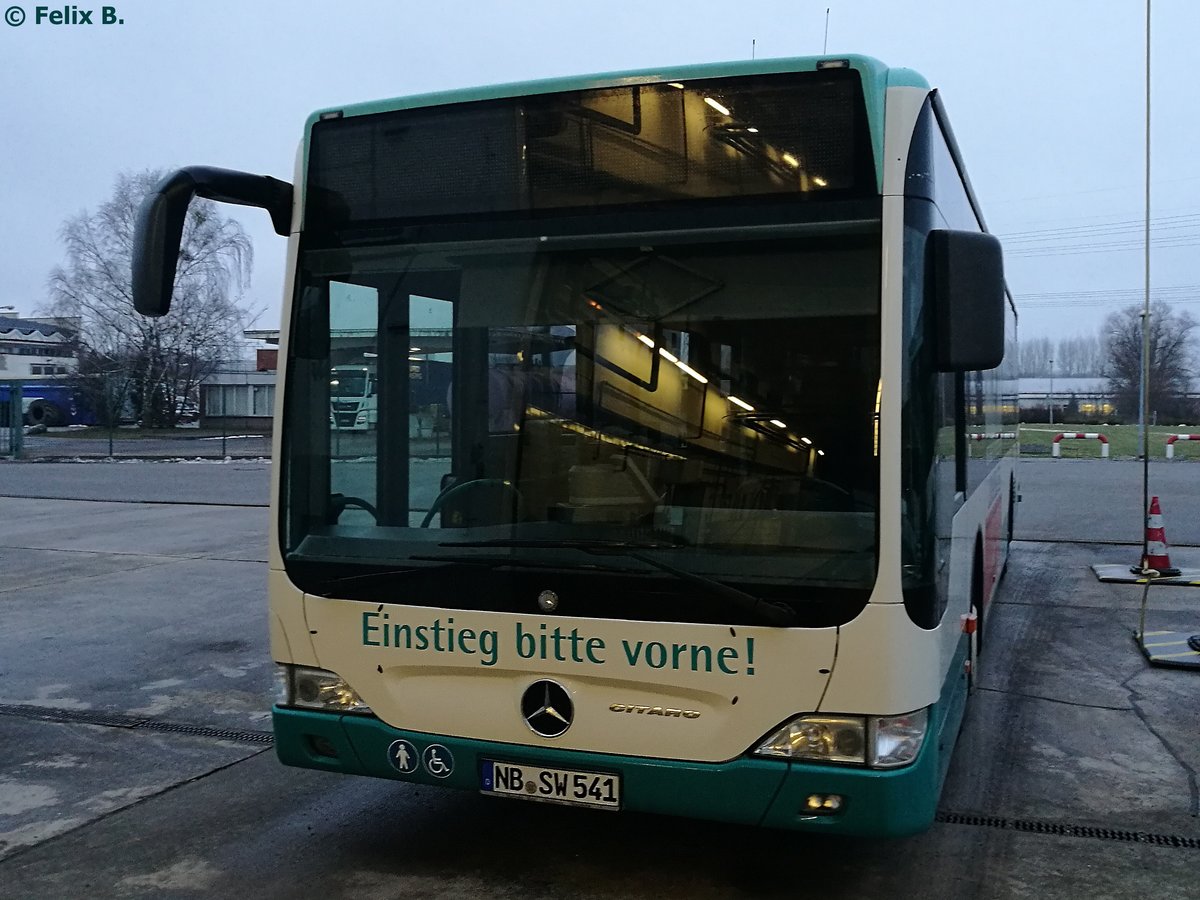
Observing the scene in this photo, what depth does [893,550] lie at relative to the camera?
351 centimetres

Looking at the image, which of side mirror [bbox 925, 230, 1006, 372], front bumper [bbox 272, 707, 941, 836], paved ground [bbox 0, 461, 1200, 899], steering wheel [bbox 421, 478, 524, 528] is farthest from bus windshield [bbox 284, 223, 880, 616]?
paved ground [bbox 0, 461, 1200, 899]

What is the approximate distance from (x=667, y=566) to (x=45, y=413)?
60.3 metres

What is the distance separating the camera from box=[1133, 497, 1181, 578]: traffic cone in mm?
11297

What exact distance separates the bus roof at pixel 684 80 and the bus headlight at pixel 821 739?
5.60 ft

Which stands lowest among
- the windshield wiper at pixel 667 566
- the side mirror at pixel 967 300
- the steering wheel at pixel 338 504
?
the windshield wiper at pixel 667 566

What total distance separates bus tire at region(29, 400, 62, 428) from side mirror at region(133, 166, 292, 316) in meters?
58.1

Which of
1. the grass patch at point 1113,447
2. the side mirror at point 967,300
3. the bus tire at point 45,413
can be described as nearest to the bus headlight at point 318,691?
the side mirror at point 967,300

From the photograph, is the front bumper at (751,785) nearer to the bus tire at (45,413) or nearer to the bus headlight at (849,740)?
the bus headlight at (849,740)

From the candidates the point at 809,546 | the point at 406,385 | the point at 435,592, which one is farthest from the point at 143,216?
the point at 809,546

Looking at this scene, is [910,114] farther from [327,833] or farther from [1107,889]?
[327,833]

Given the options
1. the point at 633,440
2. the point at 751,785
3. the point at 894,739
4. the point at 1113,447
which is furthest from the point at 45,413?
the point at 894,739

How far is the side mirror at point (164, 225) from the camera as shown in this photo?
396 cm

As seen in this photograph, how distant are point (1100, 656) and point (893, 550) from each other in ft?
17.5

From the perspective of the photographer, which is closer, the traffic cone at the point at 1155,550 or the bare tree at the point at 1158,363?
the traffic cone at the point at 1155,550
